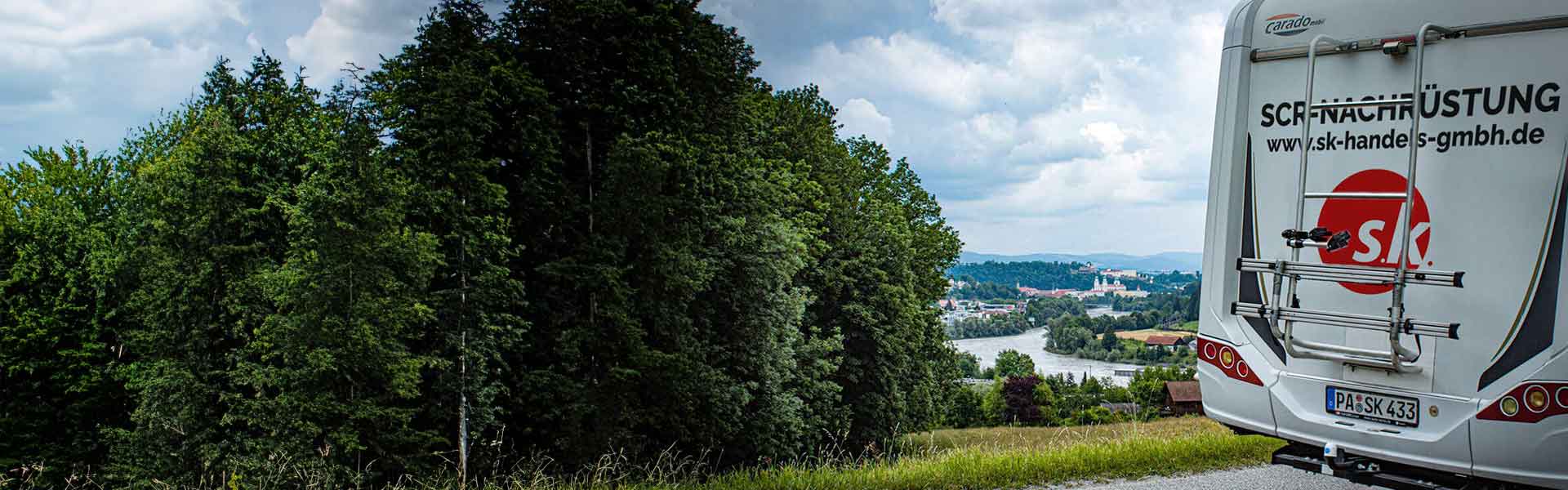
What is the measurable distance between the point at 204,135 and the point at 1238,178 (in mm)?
24244

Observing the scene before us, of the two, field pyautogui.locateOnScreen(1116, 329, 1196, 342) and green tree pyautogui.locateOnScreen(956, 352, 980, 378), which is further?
field pyautogui.locateOnScreen(1116, 329, 1196, 342)

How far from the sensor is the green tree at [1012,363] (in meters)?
60.8

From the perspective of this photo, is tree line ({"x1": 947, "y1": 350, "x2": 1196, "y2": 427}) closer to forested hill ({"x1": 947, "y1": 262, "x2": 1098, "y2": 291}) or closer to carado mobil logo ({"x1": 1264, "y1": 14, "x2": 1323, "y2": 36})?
forested hill ({"x1": 947, "y1": 262, "x2": 1098, "y2": 291})

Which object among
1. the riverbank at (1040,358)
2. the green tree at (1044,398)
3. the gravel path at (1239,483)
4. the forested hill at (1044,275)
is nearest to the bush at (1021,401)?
the green tree at (1044,398)

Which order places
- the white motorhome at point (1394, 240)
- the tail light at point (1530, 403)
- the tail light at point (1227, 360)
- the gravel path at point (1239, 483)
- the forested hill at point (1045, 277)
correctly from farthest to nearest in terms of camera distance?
the forested hill at point (1045, 277)
the gravel path at point (1239, 483)
the tail light at point (1227, 360)
the white motorhome at point (1394, 240)
the tail light at point (1530, 403)

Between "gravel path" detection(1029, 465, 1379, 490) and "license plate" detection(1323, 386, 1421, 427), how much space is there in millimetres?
1360

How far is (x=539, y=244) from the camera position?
2102 cm

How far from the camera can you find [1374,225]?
5.61 meters

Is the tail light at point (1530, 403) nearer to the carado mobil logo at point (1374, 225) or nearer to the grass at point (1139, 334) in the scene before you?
the carado mobil logo at point (1374, 225)

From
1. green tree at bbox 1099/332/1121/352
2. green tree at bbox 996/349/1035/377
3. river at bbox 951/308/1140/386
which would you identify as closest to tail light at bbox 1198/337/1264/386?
river at bbox 951/308/1140/386

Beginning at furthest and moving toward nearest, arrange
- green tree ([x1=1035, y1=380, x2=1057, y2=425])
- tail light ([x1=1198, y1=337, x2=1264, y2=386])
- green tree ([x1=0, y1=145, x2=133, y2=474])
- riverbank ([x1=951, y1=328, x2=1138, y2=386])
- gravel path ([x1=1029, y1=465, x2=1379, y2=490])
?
riverbank ([x1=951, y1=328, x2=1138, y2=386]) < green tree ([x1=1035, y1=380, x2=1057, y2=425]) < green tree ([x1=0, y1=145, x2=133, y2=474]) < gravel path ([x1=1029, y1=465, x2=1379, y2=490]) < tail light ([x1=1198, y1=337, x2=1264, y2=386])

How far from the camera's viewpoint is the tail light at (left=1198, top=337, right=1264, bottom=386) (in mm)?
6090

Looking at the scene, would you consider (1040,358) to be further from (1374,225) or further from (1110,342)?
(1374,225)

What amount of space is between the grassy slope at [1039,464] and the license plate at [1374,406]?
5.61 feet
